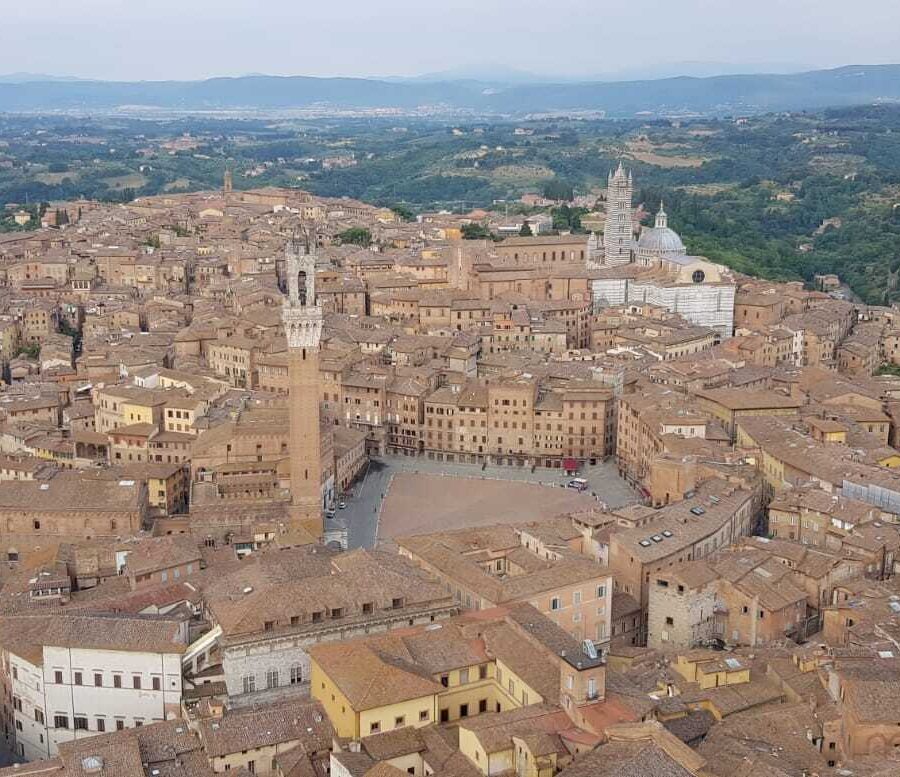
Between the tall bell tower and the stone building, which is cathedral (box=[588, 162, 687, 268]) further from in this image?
the stone building

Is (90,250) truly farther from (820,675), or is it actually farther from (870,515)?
(820,675)

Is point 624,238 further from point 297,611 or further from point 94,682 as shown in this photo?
point 94,682

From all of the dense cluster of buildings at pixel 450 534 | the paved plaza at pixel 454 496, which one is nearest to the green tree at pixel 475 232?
the dense cluster of buildings at pixel 450 534

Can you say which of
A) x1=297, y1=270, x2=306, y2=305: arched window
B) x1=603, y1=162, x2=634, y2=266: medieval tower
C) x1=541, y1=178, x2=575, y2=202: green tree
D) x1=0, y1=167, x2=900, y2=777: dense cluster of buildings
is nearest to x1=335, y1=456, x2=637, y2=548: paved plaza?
x1=0, y1=167, x2=900, y2=777: dense cluster of buildings

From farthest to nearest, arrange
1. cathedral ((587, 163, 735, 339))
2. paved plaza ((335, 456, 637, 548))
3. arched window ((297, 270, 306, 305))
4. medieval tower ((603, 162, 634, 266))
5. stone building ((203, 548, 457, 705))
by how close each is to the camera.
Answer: medieval tower ((603, 162, 634, 266))
cathedral ((587, 163, 735, 339))
paved plaza ((335, 456, 637, 548))
arched window ((297, 270, 306, 305))
stone building ((203, 548, 457, 705))

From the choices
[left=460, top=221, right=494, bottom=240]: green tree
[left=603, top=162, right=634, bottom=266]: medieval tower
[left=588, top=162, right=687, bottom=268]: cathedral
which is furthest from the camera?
[left=460, top=221, right=494, bottom=240]: green tree

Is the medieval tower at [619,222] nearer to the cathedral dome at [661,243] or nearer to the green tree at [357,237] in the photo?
the cathedral dome at [661,243]

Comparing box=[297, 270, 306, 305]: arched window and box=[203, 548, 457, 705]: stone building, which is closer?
box=[203, 548, 457, 705]: stone building
